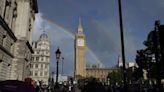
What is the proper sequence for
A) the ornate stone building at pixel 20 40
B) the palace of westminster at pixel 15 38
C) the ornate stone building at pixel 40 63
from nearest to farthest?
the palace of westminster at pixel 15 38 < the ornate stone building at pixel 20 40 < the ornate stone building at pixel 40 63

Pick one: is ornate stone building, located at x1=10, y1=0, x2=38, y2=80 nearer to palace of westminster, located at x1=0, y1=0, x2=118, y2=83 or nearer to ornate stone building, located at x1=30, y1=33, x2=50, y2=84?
palace of westminster, located at x1=0, y1=0, x2=118, y2=83

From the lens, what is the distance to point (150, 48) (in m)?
53.4

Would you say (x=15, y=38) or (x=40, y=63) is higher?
(x=40, y=63)

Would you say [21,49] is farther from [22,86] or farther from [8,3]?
[22,86]

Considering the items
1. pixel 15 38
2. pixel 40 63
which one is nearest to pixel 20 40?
pixel 15 38

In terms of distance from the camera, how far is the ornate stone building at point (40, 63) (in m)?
131

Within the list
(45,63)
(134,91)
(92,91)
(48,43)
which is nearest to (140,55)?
(134,91)

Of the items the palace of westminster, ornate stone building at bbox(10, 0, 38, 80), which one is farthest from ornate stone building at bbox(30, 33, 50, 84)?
ornate stone building at bbox(10, 0, 38, 80)

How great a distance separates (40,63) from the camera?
133 m

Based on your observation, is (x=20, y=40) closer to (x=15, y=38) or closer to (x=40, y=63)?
(x=15, y=38)

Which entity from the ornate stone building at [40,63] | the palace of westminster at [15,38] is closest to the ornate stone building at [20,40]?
the palace of westminster at [15,38]

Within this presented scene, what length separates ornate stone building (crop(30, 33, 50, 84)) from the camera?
13112 centimetres

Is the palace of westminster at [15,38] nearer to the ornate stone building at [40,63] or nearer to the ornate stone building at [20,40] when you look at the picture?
the ornate stone building at [20,40]

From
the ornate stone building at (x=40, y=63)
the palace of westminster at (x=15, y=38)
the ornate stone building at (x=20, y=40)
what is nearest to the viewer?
the palace of westminster at (x=15, y=38)
